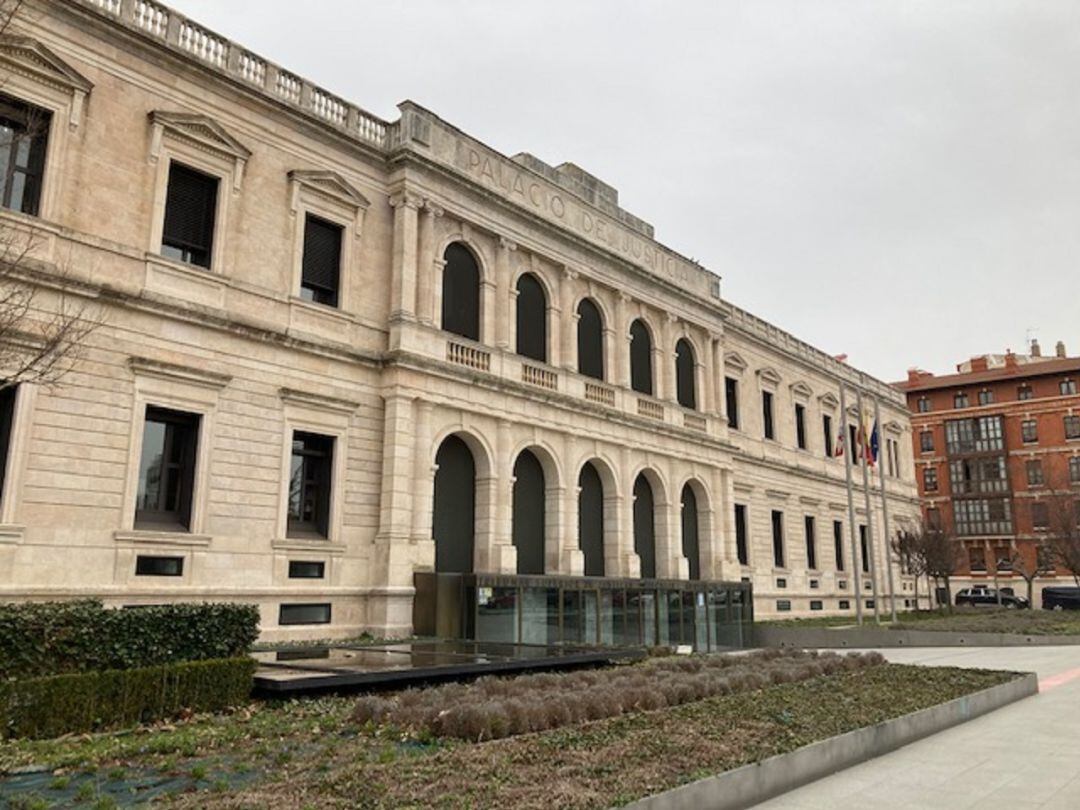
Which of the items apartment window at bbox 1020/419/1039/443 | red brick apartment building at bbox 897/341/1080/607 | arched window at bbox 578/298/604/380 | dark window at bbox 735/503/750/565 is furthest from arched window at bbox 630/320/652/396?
apartment window at bbox 1020/419/1039/443

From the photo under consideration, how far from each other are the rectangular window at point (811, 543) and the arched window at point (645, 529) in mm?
13879

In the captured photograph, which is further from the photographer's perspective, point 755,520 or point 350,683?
point 755,520

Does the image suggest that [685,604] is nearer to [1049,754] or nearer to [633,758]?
[1049,754]

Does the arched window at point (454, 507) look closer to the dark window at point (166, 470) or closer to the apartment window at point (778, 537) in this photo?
the dark window at point (166, 470)

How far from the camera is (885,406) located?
172ft

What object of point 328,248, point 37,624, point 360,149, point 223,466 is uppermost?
point 360,149

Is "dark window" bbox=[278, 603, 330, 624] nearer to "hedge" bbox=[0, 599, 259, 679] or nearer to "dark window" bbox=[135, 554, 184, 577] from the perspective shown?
"dark window" bbox=[135, 554, 184, 577]

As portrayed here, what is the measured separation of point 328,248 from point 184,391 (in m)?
6.00

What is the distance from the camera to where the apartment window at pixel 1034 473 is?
66144mm

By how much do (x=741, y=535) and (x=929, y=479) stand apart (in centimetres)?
4403

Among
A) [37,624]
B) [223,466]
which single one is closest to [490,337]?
[223,466]

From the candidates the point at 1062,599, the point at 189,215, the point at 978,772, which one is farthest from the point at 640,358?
the point at 1062,599

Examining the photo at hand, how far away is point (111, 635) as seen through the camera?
34.4 ft

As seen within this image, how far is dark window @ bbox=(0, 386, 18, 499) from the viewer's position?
50.5ft
